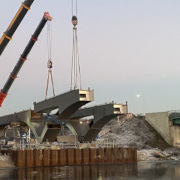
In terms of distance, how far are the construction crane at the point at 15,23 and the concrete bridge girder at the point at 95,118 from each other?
18.0m

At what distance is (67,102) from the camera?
43406 millimetres

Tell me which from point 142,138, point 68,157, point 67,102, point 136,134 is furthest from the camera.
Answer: point 136,134

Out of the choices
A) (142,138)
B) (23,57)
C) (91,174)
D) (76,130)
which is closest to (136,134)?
(142,138)

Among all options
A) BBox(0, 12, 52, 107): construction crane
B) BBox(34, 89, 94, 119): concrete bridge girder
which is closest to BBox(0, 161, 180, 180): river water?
BBox(34, 89, 94, 119): concrete bridge girder

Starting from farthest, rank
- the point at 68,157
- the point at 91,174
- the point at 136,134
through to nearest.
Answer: the point at 136,134, the point at 68,157, the point at 91,174

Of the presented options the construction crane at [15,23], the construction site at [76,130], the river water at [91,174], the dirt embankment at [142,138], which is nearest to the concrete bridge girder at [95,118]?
the construction site at [76,130]

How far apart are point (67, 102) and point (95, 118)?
1216 cm

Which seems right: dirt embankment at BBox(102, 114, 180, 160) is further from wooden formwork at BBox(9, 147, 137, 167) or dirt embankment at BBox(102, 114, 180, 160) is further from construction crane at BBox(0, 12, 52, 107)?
construction crane at BBox(0, 12, 52, 107)

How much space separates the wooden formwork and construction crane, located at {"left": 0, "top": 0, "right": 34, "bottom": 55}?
17352 millimetres

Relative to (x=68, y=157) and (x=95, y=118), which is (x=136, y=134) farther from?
(x=68, y=157)

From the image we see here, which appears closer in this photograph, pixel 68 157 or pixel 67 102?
pixel 68 157

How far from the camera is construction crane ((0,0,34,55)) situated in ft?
153

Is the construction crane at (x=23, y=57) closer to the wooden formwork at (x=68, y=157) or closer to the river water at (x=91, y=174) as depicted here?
the wooden formwork at (x=68, y=157)

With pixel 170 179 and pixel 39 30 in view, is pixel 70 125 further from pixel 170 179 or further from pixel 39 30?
pixel 170 179
